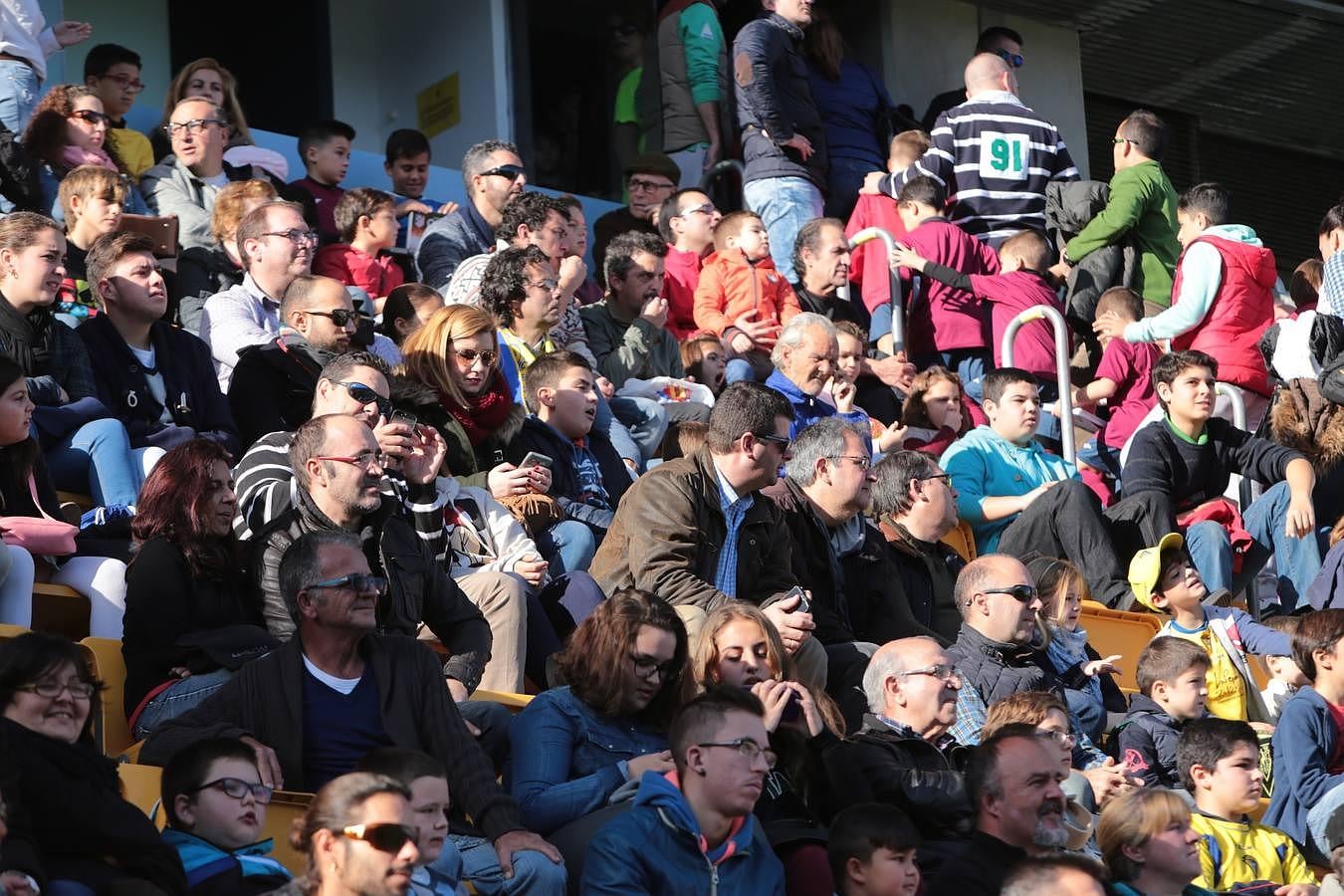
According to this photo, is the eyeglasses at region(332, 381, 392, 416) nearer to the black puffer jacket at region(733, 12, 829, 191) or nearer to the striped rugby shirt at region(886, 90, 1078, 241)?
the black puffer jacket at region(733, 12, 829, 191)

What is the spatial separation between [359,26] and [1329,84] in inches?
278

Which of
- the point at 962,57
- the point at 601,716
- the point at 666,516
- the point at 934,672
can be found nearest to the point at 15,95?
the point at 666,516

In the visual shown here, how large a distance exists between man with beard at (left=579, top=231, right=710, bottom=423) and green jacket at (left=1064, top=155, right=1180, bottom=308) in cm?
296

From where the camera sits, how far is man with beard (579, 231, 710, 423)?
30.5 ft

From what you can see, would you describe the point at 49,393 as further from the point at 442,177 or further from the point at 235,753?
the point at 442,177

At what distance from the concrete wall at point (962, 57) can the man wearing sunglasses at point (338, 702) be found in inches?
368

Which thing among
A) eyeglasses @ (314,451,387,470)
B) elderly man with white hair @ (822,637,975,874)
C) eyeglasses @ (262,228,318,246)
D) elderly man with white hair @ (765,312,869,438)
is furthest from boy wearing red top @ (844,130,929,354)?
eyeglasses @ (314,451,387,470)

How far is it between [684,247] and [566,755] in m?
5.45

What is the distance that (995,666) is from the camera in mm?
6816

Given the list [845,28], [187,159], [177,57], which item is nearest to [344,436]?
[187,159]

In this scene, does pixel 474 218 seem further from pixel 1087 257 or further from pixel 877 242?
pixel 1087 257

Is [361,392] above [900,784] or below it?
above

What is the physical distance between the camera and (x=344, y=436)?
5910 mm

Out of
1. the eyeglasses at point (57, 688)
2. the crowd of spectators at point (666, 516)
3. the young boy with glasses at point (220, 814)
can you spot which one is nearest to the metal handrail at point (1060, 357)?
the crowd of spectators at point (666, 516)
